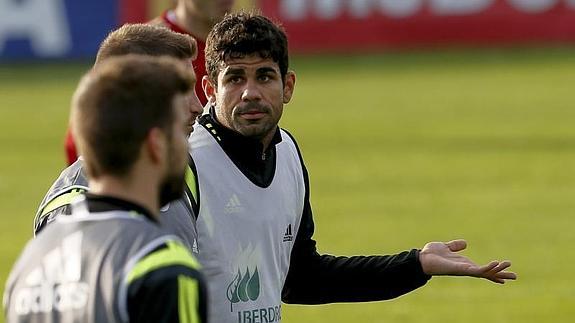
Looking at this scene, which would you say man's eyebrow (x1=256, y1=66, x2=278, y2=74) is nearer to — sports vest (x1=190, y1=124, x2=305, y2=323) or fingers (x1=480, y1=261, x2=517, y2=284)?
sports vest (x1=190, y1=124, x2=305, y2=323)

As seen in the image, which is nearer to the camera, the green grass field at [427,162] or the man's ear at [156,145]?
the man's ear at [156,145]

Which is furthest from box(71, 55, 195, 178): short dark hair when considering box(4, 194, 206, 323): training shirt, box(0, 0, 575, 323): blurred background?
box(0, 0, 575, 323): blurred background

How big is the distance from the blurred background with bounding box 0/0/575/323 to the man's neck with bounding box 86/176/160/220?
7.00 metres

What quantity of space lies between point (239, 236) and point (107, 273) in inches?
A: 84.2

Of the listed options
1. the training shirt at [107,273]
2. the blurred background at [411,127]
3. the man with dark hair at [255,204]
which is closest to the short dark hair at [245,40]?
the man with dark hair at [255,204]

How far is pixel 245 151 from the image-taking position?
5.83 m

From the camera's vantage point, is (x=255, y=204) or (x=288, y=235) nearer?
Answer: (x=255, y=204)

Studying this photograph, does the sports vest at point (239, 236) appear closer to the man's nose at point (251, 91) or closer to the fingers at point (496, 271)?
the man's nose at point (251, 91)

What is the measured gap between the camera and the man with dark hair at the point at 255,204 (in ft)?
18.6

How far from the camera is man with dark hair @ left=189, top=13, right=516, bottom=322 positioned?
5664mm

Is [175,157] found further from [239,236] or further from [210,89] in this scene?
[210,89]

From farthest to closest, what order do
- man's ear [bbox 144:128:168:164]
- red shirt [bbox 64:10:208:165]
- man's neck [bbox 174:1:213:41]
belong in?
1. man's neck [bbox 174:1:213:41]
2. red shirt [bbox 64:10:208:165]
3. man's ear [bbox 144:128:168:164]

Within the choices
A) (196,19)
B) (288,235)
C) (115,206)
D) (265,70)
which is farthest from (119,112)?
(196,19)

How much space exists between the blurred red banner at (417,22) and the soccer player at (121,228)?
89.0ft
